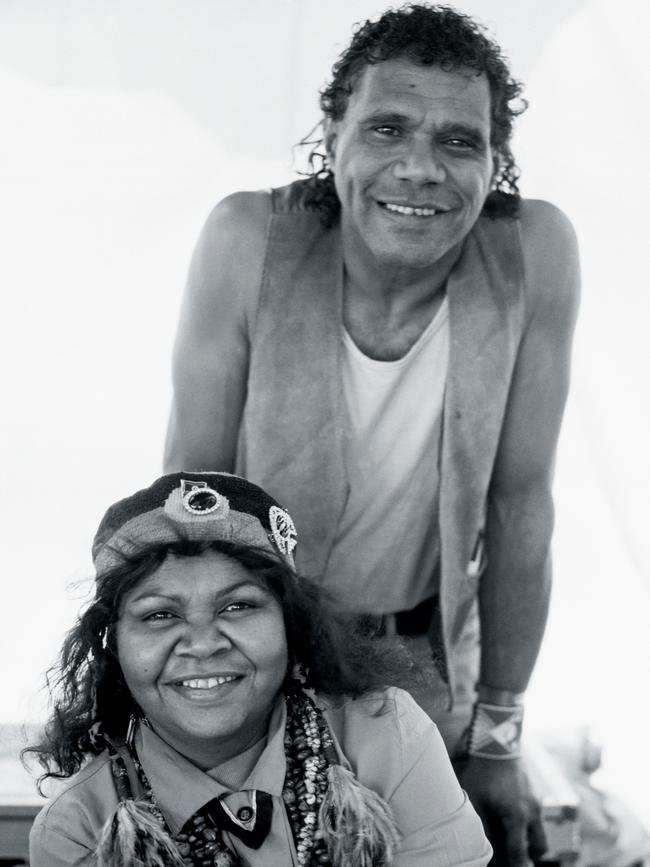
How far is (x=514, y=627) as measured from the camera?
2076 millimetres

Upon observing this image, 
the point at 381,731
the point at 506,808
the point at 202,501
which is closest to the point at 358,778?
the point at 381,731

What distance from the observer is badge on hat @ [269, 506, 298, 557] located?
1557mm

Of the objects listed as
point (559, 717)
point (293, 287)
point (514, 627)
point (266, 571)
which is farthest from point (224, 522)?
point (559, 717)

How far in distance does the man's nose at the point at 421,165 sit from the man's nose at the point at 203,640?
77 cm

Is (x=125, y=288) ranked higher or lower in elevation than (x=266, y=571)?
higher

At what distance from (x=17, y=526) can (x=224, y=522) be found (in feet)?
3.73

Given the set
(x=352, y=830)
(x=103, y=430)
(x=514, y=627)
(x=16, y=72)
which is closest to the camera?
(x=352, y=830)

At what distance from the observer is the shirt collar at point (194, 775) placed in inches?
58.0

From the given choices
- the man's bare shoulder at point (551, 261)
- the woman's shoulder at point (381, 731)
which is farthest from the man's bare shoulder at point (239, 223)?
the woman's shoulder at point (381, 731)

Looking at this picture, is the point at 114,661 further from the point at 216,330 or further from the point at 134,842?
the point at 216,330

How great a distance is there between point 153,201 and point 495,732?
48.7 inches

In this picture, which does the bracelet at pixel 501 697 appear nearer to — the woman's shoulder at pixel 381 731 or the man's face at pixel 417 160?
the woman's shoulder at pixel 381 731

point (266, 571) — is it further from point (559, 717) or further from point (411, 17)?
point (559, 717)

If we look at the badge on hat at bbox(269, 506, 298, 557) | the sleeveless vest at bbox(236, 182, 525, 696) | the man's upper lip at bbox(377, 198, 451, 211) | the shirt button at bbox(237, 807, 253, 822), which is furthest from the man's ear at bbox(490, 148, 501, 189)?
the shirt button at bbox(237, 807, 253, 822)
